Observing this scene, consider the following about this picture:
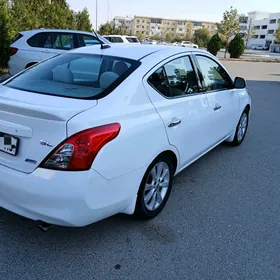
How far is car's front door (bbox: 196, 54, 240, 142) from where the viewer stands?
3518 mm

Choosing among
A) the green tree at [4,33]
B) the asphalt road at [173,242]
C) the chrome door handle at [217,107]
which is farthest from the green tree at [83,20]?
the asphalt road at [173,242]

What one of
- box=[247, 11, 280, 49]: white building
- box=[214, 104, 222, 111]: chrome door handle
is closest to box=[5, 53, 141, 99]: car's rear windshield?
box=[214, 104, 222, 111]: chrome door handle

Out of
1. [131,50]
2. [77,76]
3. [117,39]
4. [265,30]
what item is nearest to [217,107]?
[131,50]

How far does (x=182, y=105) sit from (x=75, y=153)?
135 centimetres

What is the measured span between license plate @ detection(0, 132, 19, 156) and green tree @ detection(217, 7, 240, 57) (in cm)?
3618

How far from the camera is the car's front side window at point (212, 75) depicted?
3504 millimetres

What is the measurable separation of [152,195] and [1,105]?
59.5 inches

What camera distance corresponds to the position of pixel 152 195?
278cm

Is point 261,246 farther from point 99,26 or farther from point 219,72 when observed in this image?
point 99,26

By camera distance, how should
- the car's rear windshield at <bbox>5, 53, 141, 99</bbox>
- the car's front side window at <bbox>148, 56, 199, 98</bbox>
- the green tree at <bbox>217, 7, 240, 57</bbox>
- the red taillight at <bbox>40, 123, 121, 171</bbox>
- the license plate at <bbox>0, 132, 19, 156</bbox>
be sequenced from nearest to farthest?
the red taillight at <bbox>40, 123, 121, 171</bbox> < the license plate at <bbox>0, 132, 19, 156</bbox> < the car's rear windshield at <bbox>5, 53, 141, 99</bbox> < the car's front side window at <bbox>148, 56, 199, 98</bbox> < the green tree at <bbox>217, 7, 240, 57</bbox>

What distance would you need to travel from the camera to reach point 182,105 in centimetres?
289

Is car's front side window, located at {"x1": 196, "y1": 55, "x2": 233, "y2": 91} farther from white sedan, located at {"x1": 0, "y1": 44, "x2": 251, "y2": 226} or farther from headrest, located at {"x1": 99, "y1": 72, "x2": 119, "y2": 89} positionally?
headrest, located at {"x1": 99, "y1": 72, "x2": 119, "y2": 89}

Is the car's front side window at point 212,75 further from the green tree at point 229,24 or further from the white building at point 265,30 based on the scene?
the white building at point 265,30

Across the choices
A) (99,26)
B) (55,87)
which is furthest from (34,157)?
(99,26)
